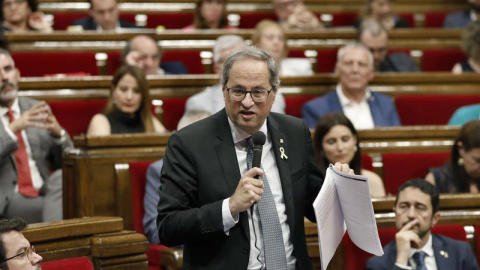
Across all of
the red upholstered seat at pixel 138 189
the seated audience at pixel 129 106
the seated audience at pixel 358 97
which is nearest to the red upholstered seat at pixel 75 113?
the seated audience at pixel 129 106

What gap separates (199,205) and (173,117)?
1118 mm

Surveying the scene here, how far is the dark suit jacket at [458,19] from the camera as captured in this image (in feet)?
9.94

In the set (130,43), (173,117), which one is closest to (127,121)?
(173,117)

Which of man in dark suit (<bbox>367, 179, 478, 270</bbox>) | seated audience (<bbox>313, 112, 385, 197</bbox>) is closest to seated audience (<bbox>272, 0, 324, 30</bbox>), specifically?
seated audience (<bbox>313, 112, 385, 197</bbox>)

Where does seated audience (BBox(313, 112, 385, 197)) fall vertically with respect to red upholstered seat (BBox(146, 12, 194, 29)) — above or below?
below

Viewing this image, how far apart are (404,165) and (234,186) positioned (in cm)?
93

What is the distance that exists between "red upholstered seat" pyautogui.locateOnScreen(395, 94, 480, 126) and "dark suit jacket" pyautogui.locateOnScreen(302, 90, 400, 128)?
0.23 ft

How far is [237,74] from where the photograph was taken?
961 mm

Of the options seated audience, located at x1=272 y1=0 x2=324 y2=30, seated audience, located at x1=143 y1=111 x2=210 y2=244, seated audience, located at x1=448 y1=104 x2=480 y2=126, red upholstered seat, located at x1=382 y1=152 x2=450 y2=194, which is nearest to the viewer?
seated audience, located at x1=143 y1=111 x2=210 y2=244

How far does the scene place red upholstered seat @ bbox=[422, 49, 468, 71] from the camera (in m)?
2.68

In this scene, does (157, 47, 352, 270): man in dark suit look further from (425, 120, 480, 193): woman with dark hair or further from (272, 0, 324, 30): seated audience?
(272, 0, 324, 30): seated audience

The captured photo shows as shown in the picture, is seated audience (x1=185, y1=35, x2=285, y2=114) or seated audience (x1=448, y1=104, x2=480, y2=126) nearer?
seated audience (x1=185, y1=35, x2=285, y2=114)

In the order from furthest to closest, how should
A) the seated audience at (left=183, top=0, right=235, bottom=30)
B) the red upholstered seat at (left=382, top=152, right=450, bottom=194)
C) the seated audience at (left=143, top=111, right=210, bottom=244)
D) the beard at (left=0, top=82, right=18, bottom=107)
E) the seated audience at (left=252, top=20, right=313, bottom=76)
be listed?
1. the seated audience at (left=183, top=0, right=235, bottom=30)
2. the seated audience at (left=252, top=20, right=313, bottom=76)
3. the red upholstered seat at (left=382, top=152, right=450, bottom=194)
4. the beard at (left=0, top=82, right=18, bottom=107)
5. the seated audience at (left=143, top=111, right=210, bottom=244)

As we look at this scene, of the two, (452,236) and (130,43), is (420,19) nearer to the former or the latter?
(130,43)
